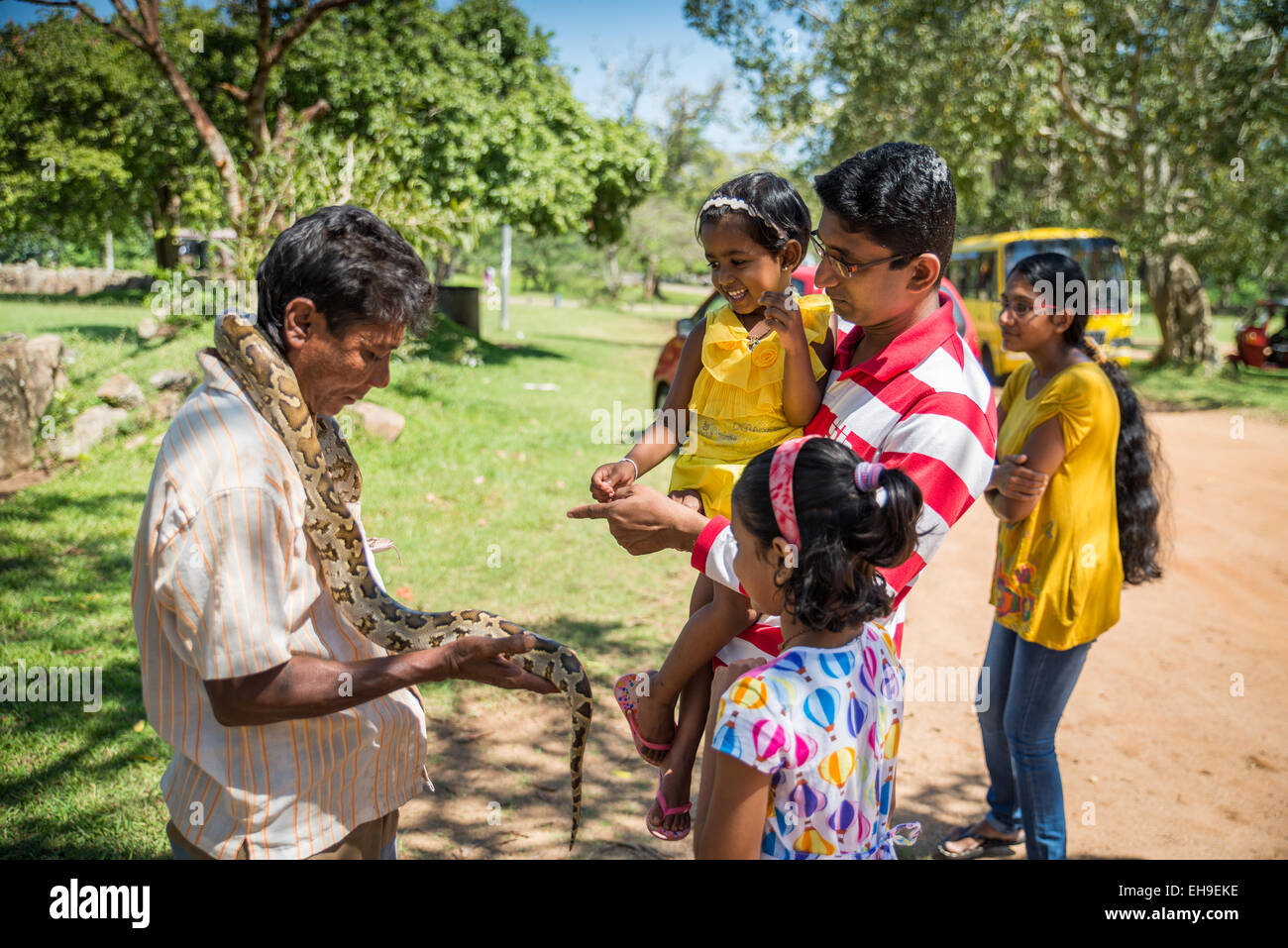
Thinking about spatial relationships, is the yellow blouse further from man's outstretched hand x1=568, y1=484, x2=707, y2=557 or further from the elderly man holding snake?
the elderly man holding snake

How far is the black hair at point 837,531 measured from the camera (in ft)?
6.38

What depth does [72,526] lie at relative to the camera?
25.4ft

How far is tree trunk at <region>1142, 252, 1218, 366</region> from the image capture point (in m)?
23.3

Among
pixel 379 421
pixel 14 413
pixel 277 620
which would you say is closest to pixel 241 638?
pixel 277 620

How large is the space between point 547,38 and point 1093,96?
14.3 m

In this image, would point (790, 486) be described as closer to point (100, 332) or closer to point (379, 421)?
point (379, 421)

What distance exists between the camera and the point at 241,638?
1.91 meters

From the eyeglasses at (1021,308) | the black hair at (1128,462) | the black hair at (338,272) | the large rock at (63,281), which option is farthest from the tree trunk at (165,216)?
the black hair at (338,272)

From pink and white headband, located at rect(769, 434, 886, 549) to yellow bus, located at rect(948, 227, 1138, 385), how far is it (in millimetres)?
17219

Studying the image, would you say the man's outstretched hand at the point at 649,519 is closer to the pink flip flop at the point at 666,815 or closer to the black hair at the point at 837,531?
the black hair at the point at 837,531

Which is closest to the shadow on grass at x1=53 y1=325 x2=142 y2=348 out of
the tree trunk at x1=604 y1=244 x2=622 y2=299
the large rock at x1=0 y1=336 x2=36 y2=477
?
the large rock at x1=0 y1=336 x2=36 y2=477

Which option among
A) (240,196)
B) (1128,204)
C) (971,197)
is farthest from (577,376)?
(1128,204)

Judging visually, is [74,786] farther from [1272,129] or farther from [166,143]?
[1272,129]

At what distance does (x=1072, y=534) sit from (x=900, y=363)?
2108 millimetres
